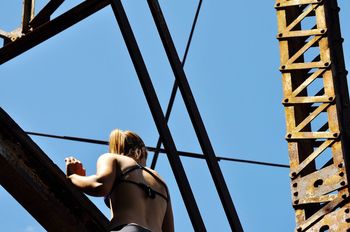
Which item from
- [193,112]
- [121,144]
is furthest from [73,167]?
[193,112]

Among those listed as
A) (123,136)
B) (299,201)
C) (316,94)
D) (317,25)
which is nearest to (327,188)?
(299,201)

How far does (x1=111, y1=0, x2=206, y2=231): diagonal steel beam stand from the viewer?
8.06 meters

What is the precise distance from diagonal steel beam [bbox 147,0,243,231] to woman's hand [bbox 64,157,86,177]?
1436mm

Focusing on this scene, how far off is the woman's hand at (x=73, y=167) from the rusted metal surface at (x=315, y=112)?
2798 millimetres

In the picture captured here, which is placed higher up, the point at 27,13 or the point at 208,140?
the point at 27,13

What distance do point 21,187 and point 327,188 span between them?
3.32m

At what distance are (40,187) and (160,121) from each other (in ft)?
3.70

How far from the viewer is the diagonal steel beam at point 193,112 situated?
8.68 metres

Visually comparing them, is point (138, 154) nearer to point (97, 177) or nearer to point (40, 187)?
point (97, 177)

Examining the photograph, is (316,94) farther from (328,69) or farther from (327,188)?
(327,188)

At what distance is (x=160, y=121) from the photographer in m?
8.11

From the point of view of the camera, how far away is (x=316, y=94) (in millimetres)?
10438

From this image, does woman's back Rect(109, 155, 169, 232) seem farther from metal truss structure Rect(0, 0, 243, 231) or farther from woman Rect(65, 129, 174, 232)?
metal truss structure Rect(0, 0, 243, 231)

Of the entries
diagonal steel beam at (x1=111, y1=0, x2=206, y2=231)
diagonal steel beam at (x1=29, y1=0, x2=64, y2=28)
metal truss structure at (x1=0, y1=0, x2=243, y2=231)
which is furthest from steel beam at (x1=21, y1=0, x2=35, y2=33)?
diagonal steel beam at (x1=111, y1=0, x2=206, y2=231)
